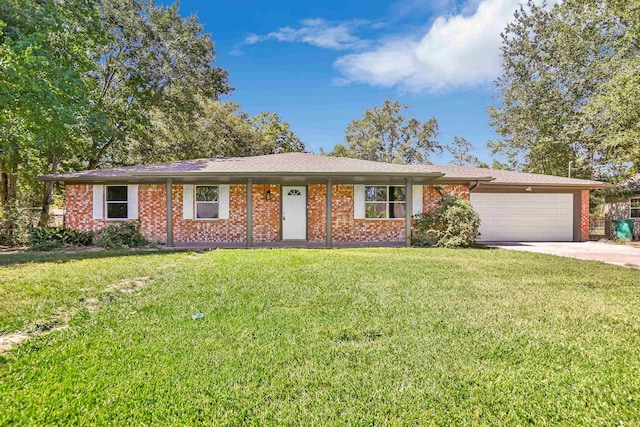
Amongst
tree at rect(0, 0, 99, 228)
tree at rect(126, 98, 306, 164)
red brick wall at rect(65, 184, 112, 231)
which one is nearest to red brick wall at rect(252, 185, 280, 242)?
red brick wall at rect(65, 184, 112, 231)

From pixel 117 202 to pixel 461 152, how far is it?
30740 millimetres

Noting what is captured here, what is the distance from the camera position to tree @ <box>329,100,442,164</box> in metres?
30.3

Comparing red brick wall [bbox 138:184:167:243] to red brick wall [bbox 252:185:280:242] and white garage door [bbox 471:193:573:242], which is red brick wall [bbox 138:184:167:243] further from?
white garage door [bbox 471:193:573:242]

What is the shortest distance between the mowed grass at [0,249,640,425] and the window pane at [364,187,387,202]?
6952 millimetres

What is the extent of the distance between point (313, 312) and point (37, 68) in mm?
11167

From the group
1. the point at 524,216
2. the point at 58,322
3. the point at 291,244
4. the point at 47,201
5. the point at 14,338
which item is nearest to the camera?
the point at 14,338

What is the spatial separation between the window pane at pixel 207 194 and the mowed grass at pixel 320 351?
6785mm

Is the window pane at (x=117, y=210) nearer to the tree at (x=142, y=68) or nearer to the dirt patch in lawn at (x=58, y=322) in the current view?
the tree at (x=142, y=68)

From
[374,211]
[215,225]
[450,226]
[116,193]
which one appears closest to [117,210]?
[116,193]

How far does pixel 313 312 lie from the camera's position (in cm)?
411

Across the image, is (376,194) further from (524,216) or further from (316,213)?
(524,216)

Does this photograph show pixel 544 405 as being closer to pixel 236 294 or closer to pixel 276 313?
pixel 276 313

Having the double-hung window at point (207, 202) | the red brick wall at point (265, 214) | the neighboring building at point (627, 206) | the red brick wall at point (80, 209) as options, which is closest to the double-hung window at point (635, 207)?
the neighboring building at point (627, 206)

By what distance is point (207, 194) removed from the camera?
12562 millimetres
